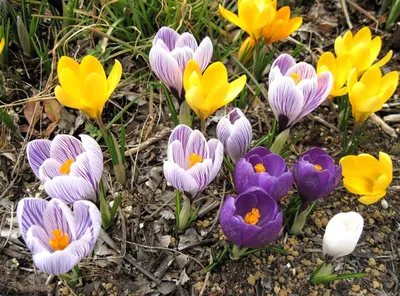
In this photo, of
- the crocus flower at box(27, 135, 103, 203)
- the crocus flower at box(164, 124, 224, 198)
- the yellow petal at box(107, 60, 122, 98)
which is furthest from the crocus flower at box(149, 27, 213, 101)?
the crocus flower at box(27, 135, 103, 203)

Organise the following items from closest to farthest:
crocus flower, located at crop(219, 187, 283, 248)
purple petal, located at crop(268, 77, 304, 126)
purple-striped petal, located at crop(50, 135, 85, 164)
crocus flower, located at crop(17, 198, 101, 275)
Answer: crocus flower, located at crop(17, 198, 101, 275) → crocus flower, located at crop(219, 187, 283, 248) → purple-striped petal, located at crop(50, 135, 85, 164) → purple petal, located at crop(268, 77, 304, 126)

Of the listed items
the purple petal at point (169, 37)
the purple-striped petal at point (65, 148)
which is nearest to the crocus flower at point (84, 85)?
the purple-striped petal at point (65, 148)

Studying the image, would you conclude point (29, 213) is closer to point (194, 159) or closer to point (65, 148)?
point (65, 148)

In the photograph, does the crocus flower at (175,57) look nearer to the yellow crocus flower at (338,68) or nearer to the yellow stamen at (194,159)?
the yellow stamen at (194,159)

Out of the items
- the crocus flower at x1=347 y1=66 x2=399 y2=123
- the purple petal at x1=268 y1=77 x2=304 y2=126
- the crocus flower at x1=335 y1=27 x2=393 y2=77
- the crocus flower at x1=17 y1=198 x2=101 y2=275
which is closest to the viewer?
the crocus flower at x1=17 y1=198 x2=101 y2=275

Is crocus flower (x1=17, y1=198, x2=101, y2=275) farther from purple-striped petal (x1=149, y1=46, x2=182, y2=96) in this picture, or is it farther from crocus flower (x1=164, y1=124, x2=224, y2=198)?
purple-striped petal (x1=149, y1=46, x2=182, y2=96)

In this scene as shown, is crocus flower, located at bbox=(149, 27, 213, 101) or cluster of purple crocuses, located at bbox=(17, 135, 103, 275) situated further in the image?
crocus flower, located at bbox=(149, 27, 213, 101)

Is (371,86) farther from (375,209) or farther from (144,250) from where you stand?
(144,250)

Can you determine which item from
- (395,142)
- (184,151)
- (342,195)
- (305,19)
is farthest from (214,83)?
(305,19)
